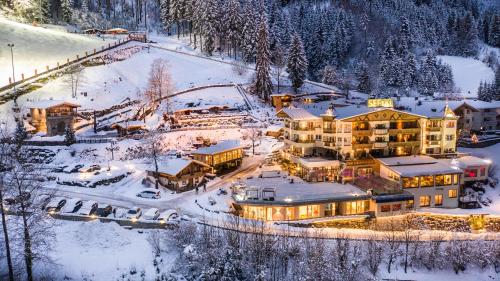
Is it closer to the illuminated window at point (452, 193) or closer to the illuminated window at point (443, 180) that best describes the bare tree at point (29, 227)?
the illuminated window at point (443, 180)

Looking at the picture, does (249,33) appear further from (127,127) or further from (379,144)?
(379,144)

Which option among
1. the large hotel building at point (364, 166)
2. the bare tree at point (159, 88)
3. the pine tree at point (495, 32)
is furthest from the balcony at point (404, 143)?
the pine tree at point (495, 32)

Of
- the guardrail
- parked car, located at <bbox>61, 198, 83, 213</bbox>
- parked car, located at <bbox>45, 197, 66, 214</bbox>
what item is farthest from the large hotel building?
the guardrail

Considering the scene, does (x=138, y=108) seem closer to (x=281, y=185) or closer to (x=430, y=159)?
(x=281, y=185)

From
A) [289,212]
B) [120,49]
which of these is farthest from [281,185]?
[120,49]

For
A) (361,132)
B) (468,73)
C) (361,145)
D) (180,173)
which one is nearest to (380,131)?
(361,132)

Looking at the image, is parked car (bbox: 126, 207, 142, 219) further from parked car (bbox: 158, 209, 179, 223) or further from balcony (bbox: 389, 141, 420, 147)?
balcony (bbox: 389, 141, 420, 147)
